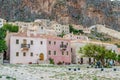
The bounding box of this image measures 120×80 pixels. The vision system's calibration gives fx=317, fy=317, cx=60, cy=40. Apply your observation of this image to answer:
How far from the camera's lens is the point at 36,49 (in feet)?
243

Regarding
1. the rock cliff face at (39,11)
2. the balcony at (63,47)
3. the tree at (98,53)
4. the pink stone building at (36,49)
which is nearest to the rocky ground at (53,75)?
the tree at (98,53)

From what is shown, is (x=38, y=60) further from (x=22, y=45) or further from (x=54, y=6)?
(x=54, y=6)

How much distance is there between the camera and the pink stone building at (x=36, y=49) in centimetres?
7031

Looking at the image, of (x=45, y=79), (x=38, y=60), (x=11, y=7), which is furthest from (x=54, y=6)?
(x=45, y=79)

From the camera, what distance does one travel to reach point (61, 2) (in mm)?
197875

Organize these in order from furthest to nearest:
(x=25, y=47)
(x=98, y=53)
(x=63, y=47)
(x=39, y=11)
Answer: (x=39, y=11) → (x=63, y=47) → (x=25, y=47) → (x=98, y=53)

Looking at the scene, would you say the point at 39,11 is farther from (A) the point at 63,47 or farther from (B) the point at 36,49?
(B) the point at 36,49

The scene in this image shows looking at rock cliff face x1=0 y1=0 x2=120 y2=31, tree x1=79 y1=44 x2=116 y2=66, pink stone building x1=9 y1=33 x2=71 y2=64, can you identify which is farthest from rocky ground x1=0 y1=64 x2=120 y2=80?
rock cliff face x1=0 y1=0 x2=120 y2=31

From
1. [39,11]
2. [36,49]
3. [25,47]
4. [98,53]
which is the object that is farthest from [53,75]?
[39,11]

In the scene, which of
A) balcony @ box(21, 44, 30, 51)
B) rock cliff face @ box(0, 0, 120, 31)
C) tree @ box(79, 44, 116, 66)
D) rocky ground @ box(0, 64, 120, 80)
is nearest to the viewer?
rocky ground @ box(0, 64, 120, 80)

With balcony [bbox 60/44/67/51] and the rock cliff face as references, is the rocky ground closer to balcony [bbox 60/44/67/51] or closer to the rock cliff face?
balcony [bbox 60/44/67/51]

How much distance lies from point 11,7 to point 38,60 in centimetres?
12320

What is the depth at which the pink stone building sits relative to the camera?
231 ft

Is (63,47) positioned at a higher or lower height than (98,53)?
higher
